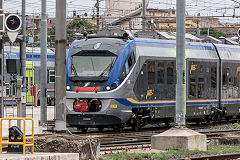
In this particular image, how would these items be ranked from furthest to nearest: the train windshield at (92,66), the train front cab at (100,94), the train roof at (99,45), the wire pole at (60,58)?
the train roof at (99,45) → the train windshield at (92,66) → the train front cab at (100,94) → the wire pole at (60,58)

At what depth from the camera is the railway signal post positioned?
54.6 feet

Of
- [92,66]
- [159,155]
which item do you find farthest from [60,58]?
[92,66]

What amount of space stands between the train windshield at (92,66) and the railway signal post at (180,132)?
5380 millimetres

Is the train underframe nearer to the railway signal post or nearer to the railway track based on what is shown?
the railway track

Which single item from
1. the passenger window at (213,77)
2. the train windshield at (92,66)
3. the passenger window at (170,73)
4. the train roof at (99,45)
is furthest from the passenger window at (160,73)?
the passenger window at (213,77)

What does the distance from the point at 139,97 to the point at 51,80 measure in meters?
22.5

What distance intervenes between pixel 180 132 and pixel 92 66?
6.43 metres

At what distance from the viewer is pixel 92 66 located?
73.5 ft

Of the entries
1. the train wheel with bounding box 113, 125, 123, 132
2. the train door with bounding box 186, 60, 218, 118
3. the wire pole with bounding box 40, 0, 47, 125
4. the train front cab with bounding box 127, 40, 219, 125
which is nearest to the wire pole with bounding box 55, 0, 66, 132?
the train front cab with bounding box 127, 40, 219, 125

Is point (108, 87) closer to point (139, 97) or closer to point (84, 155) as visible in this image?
point (139, 97)

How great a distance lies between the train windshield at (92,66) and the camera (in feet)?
→ 72.9

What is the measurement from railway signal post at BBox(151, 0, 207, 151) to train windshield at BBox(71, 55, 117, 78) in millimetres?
5380

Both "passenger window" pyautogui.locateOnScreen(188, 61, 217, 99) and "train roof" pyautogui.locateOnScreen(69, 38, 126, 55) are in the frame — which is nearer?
"train roof" pyautogui.locateOnScreen(69, 38, 126, 55)

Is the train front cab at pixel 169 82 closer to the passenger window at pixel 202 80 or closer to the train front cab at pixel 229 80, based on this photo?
the passenger window at pixel 202 80
